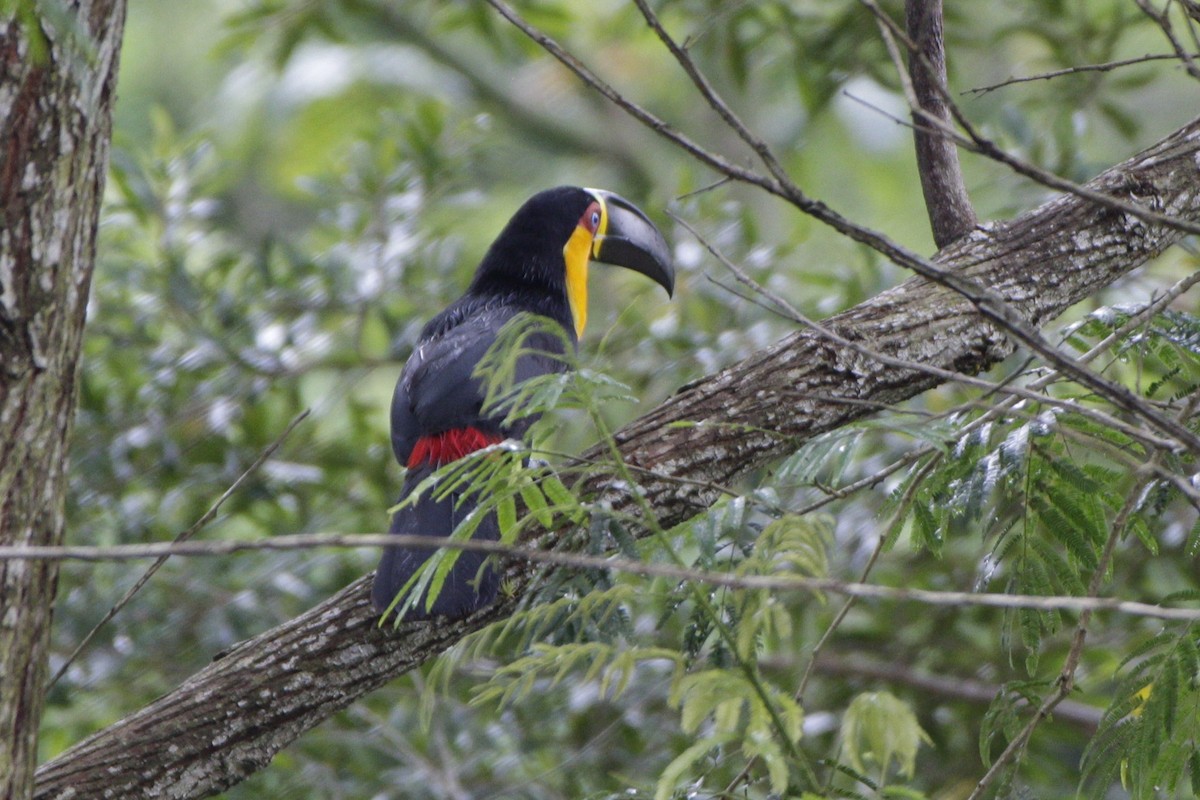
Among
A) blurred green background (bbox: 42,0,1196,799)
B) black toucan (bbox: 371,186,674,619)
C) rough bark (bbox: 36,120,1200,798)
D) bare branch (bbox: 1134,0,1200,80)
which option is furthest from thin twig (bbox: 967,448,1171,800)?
blurred green background (bbox: 42,0,1196,799)

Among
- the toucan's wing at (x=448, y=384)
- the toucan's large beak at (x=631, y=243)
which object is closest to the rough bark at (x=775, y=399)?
the toucan's wing at (x=448, y=384)

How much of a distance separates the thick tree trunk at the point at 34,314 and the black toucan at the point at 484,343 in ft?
1.89

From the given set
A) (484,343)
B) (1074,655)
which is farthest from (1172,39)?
(484,343)

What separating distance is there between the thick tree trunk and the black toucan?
0.58 meters

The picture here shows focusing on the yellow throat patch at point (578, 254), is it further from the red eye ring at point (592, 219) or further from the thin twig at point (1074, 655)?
the thin twig at point (1074, 655)

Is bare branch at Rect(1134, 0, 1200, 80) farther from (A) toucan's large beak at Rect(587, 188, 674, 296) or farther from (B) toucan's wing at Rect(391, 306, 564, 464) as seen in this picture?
(A) toucan's large beak at Rect(587, 188, 674, 296)

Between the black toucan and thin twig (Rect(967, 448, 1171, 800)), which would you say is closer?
thin twig (Rect(967, 448, 1171, 800))

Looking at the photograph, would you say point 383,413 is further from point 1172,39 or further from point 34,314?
point 1172,39

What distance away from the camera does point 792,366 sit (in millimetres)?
2330

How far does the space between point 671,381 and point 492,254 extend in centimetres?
89

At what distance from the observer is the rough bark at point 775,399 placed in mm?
2186

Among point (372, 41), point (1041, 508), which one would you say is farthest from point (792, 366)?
point (372, 41)

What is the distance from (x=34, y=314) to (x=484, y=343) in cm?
126

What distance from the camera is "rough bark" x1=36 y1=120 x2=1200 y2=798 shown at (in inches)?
86.0
